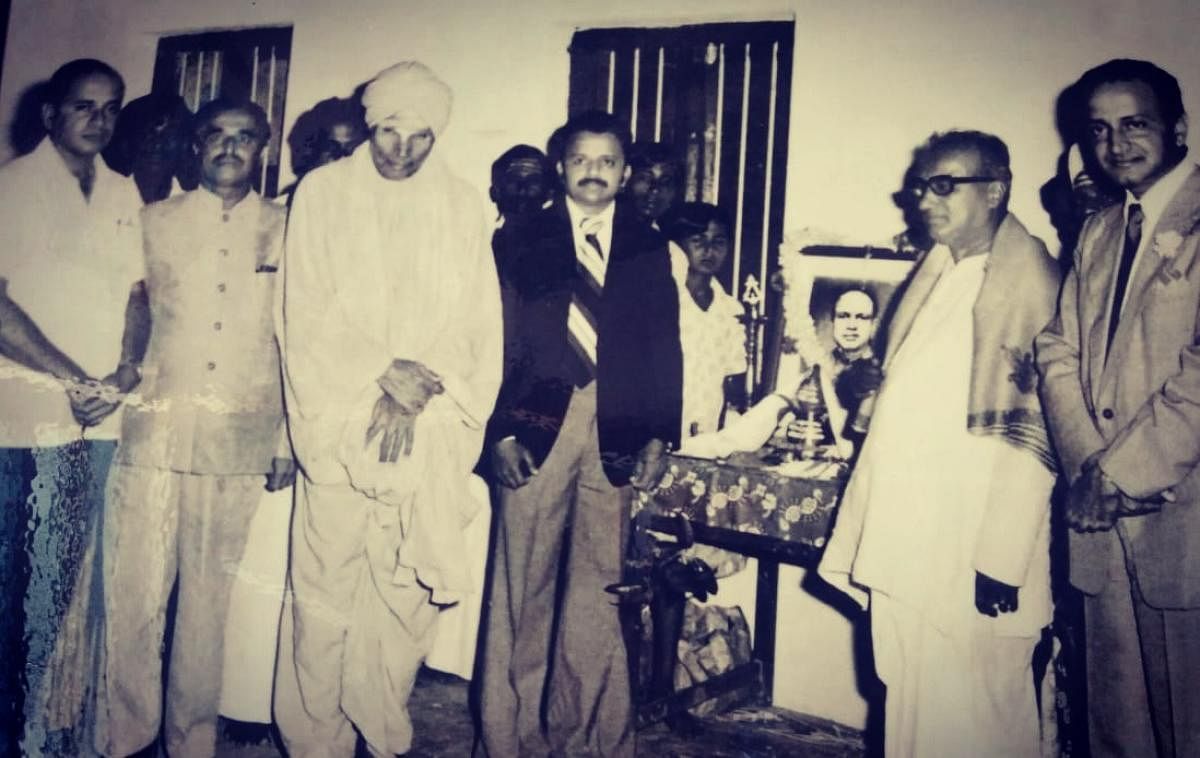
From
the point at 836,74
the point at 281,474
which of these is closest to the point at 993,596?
the point at 836,74

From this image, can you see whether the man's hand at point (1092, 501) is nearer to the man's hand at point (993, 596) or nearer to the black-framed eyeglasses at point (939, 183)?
the man's hand at point (993, 596)

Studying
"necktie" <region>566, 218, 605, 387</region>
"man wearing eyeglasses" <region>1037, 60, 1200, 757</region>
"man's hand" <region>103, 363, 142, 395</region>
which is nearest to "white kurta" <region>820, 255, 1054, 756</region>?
"man wearing eyeglasses" <region>1037, 60, 1200, 757</region>

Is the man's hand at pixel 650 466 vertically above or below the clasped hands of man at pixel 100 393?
below

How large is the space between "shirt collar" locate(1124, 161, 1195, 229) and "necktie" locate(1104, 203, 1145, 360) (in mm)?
12

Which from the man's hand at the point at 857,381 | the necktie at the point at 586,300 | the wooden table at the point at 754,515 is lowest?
the wooden table at the point at 754,515

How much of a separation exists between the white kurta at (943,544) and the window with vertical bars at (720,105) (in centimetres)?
36

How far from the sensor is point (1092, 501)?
76.5 inches

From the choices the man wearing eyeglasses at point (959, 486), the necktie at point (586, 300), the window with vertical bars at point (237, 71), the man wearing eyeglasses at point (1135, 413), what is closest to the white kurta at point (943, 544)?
the man wearing eyeglasses at point (959, 486)

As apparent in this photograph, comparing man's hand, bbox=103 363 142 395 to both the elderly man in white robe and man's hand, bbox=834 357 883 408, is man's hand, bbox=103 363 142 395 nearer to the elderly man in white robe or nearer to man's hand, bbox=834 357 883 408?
the elderly man in white robe

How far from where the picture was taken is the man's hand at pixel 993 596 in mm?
1992

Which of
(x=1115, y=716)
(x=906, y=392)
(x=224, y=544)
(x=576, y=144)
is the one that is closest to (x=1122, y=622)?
(x=1115, y=716)

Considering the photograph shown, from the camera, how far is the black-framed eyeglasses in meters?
2.06

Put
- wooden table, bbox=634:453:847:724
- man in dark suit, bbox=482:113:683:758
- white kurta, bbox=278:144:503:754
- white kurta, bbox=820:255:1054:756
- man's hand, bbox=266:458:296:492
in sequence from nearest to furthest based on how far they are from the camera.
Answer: white kurta, bbox=820:255:1054:756, wooden table, bbox=634:453:847:724, man in dark suit, bbox=482:113:683:758, white kurta, bbox=278:144:503:754, man's hand, bbox=266:458:296:492

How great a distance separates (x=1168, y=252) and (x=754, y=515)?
3.31 feet
